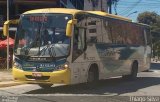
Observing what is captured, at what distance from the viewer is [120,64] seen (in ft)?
75.5

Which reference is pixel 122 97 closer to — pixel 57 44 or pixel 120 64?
pixel 57 44

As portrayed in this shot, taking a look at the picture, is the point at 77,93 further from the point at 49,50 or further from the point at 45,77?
the point at 49,50

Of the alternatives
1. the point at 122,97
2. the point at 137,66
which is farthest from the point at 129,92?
the point at 137,66

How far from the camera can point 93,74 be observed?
19719 mm

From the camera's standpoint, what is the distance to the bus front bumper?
56.7 ft

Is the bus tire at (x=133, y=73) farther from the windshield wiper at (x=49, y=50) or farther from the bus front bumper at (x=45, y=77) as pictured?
the windshield wiper at (x=49, y=50)

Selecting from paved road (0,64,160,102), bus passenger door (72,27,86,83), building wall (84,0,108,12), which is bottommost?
paved road (0,64,160,102)

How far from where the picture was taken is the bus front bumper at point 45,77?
56.7 ft

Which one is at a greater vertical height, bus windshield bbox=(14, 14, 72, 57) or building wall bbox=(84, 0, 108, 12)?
building wall bbox=(84, 0, 108, 12)

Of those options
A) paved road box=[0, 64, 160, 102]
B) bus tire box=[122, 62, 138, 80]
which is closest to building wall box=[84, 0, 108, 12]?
bus tire box=[122, 62, 138, 80]

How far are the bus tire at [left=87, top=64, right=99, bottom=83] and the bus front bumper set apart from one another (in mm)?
1999

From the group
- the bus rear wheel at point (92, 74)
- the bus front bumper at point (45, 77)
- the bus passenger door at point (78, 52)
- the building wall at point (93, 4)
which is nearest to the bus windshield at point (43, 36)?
the bus passenger door at point (78, 52)

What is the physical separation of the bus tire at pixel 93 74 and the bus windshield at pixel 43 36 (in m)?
2.24

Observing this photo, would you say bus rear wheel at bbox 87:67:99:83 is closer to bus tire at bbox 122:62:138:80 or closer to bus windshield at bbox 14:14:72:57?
bus windshield at bbox 14:14:72:57
